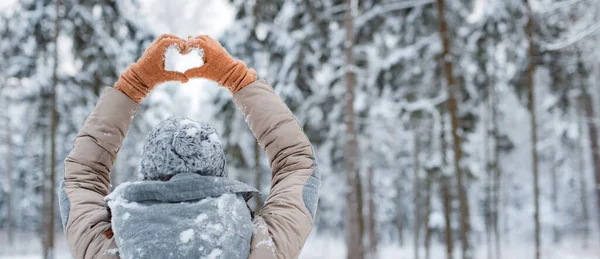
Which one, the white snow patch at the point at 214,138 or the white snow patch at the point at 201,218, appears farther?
the white snow patch at the point at 214,138

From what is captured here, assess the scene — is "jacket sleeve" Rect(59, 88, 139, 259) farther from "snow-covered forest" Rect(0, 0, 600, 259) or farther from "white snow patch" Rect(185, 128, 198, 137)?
"snow-covered forest" Rect(0, 0, 600, 259)

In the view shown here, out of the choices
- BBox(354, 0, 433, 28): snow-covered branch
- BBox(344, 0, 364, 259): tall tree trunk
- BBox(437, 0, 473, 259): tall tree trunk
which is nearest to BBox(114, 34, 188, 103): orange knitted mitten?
BBox(344, 0, 364, 259): tall tree trunk

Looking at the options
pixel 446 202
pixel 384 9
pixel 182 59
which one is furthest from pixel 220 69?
pixel 446 202

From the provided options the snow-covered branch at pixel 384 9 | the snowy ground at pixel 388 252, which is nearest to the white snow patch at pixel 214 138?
the snow-covered branch at pixel 384 9

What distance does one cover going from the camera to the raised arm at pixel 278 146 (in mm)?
1631

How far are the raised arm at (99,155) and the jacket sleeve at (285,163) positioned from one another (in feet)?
1.03

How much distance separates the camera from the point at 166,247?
1.39 meters

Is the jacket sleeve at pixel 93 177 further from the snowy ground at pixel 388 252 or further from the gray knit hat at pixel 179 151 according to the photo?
the snowy ground at pixel 388 252

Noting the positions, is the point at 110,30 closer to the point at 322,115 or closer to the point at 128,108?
the point at 322,115

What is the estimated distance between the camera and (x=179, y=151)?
1481 mm

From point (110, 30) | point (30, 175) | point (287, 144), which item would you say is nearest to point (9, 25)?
point (110, 30)

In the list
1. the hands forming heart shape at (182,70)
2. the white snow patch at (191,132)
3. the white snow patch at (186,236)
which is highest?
the hands forming heart shape at (182,70)

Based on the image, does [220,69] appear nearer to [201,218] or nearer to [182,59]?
[182,59]

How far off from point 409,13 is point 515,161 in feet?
121
